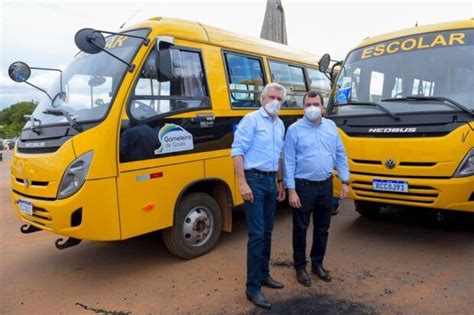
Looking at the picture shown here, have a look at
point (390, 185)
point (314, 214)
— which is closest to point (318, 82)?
point (390, 185)

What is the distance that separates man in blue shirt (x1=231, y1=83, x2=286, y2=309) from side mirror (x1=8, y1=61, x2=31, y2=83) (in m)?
2.50

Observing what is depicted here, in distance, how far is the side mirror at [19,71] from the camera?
4176mm

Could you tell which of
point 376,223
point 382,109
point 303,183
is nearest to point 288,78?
point 382,109

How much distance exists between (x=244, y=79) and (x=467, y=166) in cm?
288

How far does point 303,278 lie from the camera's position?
3.88 metres

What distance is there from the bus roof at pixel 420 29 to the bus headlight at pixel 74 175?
13.5 feet

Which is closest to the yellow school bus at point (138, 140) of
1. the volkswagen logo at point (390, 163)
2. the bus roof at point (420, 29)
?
the volkswagen logo at point (390, 163)

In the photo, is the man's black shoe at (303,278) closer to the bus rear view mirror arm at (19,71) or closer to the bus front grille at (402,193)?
the bus front grille at (402,193)

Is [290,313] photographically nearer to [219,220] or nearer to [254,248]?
[254,248]

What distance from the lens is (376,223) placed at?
19.2ft

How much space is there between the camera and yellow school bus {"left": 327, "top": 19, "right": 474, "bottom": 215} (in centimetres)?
415

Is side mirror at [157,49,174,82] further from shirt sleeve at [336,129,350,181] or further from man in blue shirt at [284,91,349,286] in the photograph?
shirt sleeve at [336,129,350,181]

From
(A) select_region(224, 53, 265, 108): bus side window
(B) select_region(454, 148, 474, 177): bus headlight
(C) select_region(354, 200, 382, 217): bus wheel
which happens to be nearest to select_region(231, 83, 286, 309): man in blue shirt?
(A) select_region(224, 53, 265, 108): bus side window

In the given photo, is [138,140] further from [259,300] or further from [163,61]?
[259,300]
